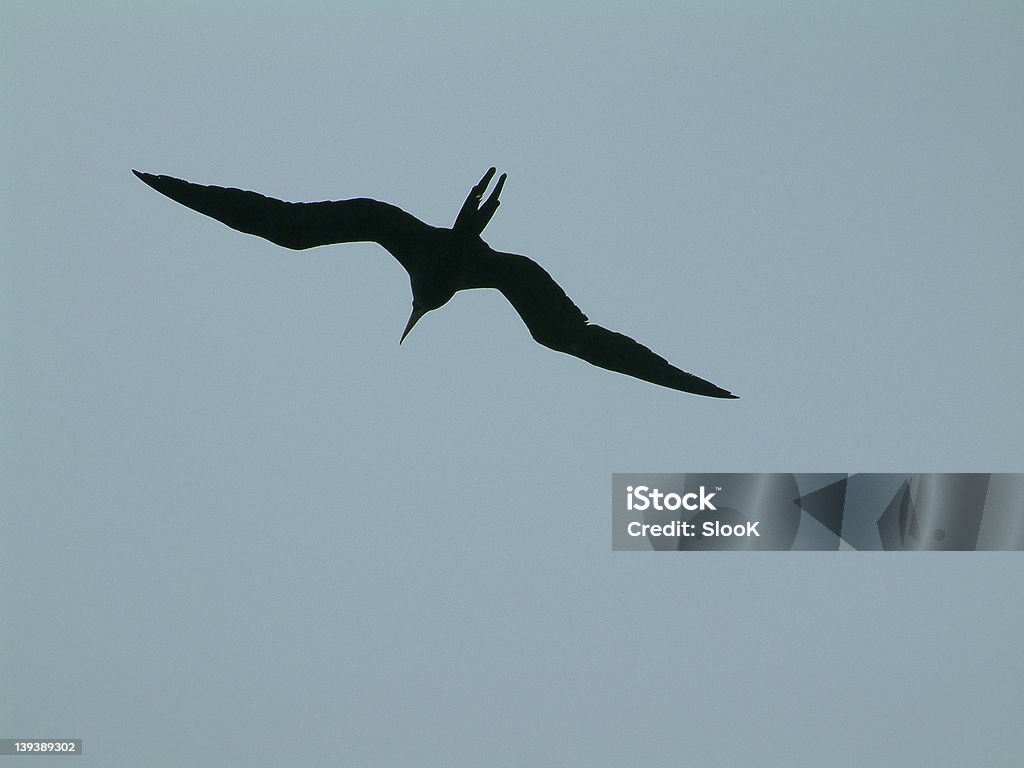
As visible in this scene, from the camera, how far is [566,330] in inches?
423

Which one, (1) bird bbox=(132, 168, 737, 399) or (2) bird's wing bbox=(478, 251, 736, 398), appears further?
(2) bird's wing bbox=(478, 251, 736, 398)

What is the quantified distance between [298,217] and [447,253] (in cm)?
112

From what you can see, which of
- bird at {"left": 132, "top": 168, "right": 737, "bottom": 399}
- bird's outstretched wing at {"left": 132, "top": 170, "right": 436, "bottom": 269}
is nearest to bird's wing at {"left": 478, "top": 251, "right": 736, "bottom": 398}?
bird at {"left": 132, "top": 168, "right": 737, "bottom": 399}

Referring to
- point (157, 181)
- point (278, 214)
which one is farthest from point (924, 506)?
point (157, 181)

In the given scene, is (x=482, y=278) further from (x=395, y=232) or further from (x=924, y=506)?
(x=924, y=506)

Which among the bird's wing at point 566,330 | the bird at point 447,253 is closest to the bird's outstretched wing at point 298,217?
the bird at point 447,253

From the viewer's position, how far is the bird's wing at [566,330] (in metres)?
10.4

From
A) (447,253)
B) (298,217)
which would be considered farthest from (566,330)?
(298,217)

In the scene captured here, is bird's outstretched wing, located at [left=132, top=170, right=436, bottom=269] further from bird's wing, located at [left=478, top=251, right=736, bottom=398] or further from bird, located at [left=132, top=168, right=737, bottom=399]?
bird's wing, located at [left=478, top=251, right=736, bottom=398]

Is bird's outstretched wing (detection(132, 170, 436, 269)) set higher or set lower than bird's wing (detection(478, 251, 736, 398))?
higher

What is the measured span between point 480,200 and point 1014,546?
7.46m

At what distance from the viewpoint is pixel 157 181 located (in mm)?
9852

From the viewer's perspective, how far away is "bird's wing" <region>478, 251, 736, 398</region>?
10.4 m

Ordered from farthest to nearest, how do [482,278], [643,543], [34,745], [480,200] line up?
[643,543] < [34,745] < [482,278] < [480,200]
